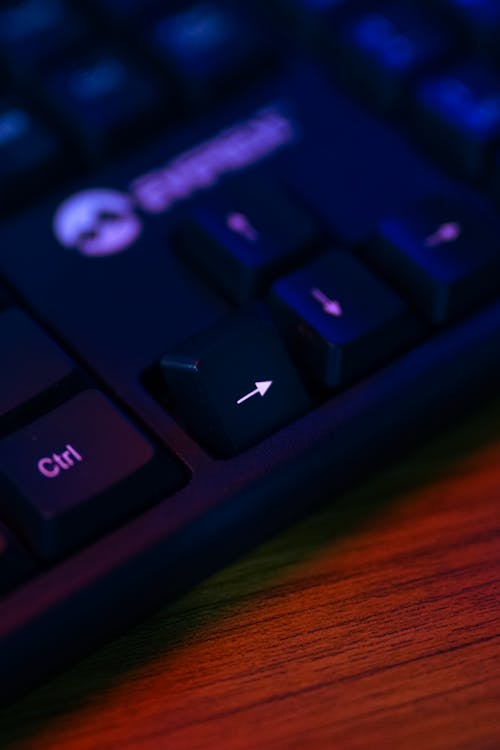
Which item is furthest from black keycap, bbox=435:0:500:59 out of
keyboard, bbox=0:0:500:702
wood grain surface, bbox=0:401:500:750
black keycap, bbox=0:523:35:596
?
black keycap, bbox=0:523:35:596

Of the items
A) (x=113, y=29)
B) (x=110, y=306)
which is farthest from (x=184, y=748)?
(x=113, y=29)

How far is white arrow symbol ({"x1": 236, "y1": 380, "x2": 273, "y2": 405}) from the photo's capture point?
35 cm

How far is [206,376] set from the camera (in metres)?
0.35

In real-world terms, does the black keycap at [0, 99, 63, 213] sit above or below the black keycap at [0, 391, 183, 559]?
above

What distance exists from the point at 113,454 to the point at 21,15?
0.27 metres

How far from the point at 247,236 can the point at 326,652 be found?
166 mm

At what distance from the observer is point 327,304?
376mm

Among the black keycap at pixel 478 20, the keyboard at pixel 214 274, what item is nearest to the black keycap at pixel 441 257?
the keyboard at pixel 214 274

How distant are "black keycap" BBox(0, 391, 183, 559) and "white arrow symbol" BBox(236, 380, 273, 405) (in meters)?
0.03

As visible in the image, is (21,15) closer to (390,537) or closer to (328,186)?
(328,186)

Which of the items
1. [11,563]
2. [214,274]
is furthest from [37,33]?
[11,563]

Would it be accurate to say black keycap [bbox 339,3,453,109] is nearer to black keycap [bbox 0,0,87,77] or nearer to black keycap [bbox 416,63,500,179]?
→ black keycap [bbox 416,63,500,179]

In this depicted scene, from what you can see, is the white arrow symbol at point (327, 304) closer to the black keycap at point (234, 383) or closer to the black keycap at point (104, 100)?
the black keycap at point (234, 383)

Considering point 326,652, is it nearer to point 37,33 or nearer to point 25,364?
point 25,364
